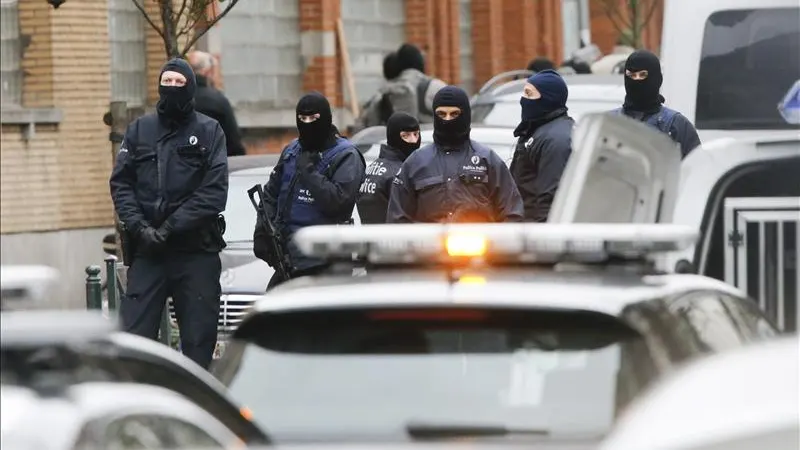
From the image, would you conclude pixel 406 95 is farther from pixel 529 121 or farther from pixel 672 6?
pixel 529 121

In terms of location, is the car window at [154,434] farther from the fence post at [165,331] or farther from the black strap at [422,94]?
the black strap at [422,94]

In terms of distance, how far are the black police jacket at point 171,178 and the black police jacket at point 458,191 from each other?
1.01 metres

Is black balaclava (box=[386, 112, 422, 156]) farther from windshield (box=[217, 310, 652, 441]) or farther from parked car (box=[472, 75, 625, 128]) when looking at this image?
windshield (box=[217, 310, 652, 441])

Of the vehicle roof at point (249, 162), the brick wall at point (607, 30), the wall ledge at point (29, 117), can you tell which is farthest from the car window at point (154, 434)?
the brick wall at point (607, 30)

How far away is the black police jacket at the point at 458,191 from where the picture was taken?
11.2m

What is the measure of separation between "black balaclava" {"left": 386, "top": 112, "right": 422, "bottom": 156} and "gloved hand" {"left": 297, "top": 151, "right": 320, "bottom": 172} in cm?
95

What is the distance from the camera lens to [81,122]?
73.2 ft

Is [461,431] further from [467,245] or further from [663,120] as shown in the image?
[663,120]

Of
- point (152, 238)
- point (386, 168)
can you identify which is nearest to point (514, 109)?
point (386, 168)

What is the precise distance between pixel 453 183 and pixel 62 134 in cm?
1140

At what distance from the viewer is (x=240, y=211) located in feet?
48.0

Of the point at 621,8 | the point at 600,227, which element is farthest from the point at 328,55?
the point at 600,227

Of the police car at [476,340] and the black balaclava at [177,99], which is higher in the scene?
the black balaclava at [177,99]

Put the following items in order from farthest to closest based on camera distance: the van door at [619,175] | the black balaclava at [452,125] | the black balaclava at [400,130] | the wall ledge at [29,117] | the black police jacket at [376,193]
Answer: the wall ledge at [29,117] < the black balaclava at [400,130] < the black police jacket at [376,193] < the black balaclava at [452,125] < the van door at [619,175]
